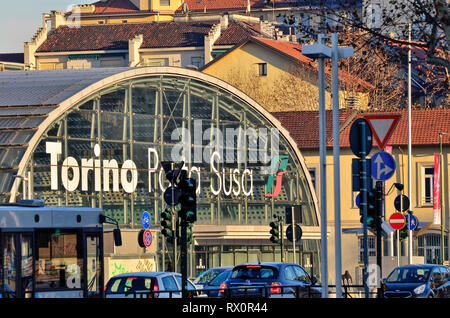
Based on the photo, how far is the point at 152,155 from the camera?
57.9 meters

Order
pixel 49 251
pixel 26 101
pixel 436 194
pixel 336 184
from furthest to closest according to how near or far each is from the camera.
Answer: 1. pixel 436 194
2. pixel 26 101
3. pixel 49 251
4. pixel 336 184

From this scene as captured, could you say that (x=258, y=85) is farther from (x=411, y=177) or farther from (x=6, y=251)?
(x=6, y=251)

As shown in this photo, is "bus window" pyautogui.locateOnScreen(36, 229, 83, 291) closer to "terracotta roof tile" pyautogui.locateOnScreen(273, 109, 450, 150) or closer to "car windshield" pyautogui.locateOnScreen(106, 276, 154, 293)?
"car windshield" pyautogui.locateOnScreen(106, 276, 154, 293)

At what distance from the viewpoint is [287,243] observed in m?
65.6

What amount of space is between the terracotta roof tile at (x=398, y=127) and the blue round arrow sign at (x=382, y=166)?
161 ft

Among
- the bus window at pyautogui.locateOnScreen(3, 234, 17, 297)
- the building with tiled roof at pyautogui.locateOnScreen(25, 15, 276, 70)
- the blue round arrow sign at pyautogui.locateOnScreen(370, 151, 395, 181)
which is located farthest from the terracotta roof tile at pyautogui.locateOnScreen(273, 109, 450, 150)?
the building with tiled roof at pyautogui.locateOnScreen(25, 15, 276, 70)

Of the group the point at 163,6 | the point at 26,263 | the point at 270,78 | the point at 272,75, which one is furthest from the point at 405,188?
the point at 163,6

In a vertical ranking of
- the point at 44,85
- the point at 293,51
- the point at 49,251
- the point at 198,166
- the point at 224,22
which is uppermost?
the point at 224,22

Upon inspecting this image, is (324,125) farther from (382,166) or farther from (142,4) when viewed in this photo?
(142,4)

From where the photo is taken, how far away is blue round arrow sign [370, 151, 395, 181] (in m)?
22.6

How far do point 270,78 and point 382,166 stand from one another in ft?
247

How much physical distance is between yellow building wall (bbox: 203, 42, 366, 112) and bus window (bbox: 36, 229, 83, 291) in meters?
68.2

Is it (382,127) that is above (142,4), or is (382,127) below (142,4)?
below
